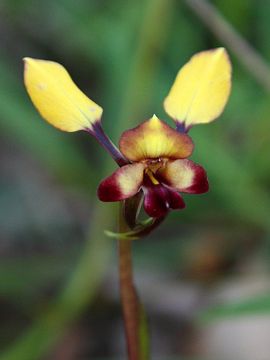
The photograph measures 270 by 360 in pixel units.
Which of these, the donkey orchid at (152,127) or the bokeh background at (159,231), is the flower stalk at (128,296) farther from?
the bokeh background at (159,231)

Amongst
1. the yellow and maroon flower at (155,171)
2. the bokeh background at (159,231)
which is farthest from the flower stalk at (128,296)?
the bokeh background at (159,231)

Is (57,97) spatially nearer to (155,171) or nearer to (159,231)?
(155,171)

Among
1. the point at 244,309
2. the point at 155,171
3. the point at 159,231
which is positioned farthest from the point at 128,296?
the point at 159,231

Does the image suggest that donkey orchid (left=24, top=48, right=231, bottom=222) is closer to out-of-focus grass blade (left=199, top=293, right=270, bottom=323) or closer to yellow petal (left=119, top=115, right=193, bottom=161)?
yellow petal (left=119, top=115, right=193, bottom=161)

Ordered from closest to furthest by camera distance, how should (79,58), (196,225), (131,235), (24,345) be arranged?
(131,235) → (24,345) → (196,225) → (79,58)

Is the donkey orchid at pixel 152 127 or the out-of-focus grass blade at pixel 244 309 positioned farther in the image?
the out-of-focus grass blade at pixel 244 309

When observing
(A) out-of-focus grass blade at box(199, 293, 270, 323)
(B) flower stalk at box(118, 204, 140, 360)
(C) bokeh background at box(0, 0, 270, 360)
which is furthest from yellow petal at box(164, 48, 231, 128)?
(C) bokeh background at box(0, 0, 270, 360)

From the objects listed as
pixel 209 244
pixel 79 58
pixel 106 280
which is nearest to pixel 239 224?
pixel 209 244

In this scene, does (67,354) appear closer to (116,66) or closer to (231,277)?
(231,277)
